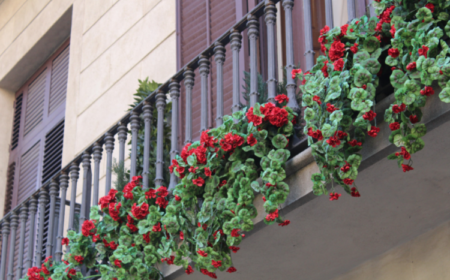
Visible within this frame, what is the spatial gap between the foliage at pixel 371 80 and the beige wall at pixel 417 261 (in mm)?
758

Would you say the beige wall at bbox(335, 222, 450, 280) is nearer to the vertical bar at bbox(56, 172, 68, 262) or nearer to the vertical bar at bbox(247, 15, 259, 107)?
the vertical bar at bbox(247, 15, 259, 107)

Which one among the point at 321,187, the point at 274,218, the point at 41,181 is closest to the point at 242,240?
the point at 274,218

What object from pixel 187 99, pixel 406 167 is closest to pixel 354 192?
pixel 406 167

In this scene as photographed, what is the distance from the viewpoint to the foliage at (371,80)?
3100 millimetres

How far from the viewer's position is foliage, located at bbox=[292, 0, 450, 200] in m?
3.10

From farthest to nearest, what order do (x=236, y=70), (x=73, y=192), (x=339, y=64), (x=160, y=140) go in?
(x=73, y=192) < (x=160, y=140) < (x=236, y=70) < (x=339, y=64)

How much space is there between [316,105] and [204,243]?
3.47ft

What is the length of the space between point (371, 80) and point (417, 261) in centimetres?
130

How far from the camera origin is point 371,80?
10.9 feet

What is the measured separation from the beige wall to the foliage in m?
0.76

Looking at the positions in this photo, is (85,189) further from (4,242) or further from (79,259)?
(4,242)

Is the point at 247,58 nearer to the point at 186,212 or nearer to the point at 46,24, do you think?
the point at 186,212

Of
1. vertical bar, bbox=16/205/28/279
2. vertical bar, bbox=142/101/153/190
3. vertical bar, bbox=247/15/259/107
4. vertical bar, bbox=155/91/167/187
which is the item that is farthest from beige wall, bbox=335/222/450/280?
vertical bar, bbox=16/205/28/279

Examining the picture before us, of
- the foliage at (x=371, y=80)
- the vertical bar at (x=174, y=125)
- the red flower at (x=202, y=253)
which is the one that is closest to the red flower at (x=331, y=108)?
the foliage at (x=371, y=80)
